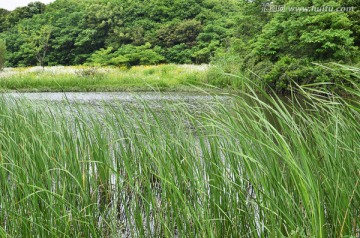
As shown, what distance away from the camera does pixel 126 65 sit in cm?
2425

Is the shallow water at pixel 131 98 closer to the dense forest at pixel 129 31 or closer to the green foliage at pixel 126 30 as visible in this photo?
the dense forest at pixel 129 31

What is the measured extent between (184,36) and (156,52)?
2.25 metres

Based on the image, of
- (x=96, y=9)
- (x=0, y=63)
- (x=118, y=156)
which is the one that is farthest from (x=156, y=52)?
(x=118, y=156)

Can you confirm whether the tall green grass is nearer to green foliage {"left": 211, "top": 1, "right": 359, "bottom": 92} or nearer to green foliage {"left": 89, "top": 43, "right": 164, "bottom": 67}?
green foliage {"left": 211, "top": 1, "right": 359, "bottom": 92}

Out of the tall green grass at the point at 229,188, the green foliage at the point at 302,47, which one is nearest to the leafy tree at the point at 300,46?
the green foliage at the point at 302,47

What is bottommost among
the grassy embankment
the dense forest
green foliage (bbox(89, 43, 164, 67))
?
the grassy embankment

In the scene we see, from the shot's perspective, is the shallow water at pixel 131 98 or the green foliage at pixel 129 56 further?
the green foliage at pixel 129 56

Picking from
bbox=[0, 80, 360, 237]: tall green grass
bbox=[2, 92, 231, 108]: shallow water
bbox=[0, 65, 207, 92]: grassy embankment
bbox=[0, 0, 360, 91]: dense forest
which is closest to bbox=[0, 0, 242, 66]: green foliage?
bbox=[0, 0, 360, 91]: dense forest

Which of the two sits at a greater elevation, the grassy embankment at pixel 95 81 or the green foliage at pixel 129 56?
the green foliage at pixel 129 56

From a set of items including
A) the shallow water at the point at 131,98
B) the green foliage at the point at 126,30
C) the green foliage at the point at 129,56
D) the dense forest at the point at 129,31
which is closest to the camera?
the shallow water at the point at 131,98

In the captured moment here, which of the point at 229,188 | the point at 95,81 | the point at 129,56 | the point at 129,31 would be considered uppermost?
the point at 129,31

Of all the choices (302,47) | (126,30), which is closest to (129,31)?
(126,30)

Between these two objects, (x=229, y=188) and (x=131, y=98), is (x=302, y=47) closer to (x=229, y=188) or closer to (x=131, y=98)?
(x=131, y=98)

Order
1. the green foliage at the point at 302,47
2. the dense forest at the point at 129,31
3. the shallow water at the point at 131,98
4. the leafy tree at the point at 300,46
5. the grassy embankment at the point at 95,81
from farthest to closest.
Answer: the dense forest at the point at 129,31 → the grassy embankment at the point at 95,81 → the leafy tree at the point at 300,46 → the green foliage at the point at 302,47 → the shallow water at the point at 131,98
